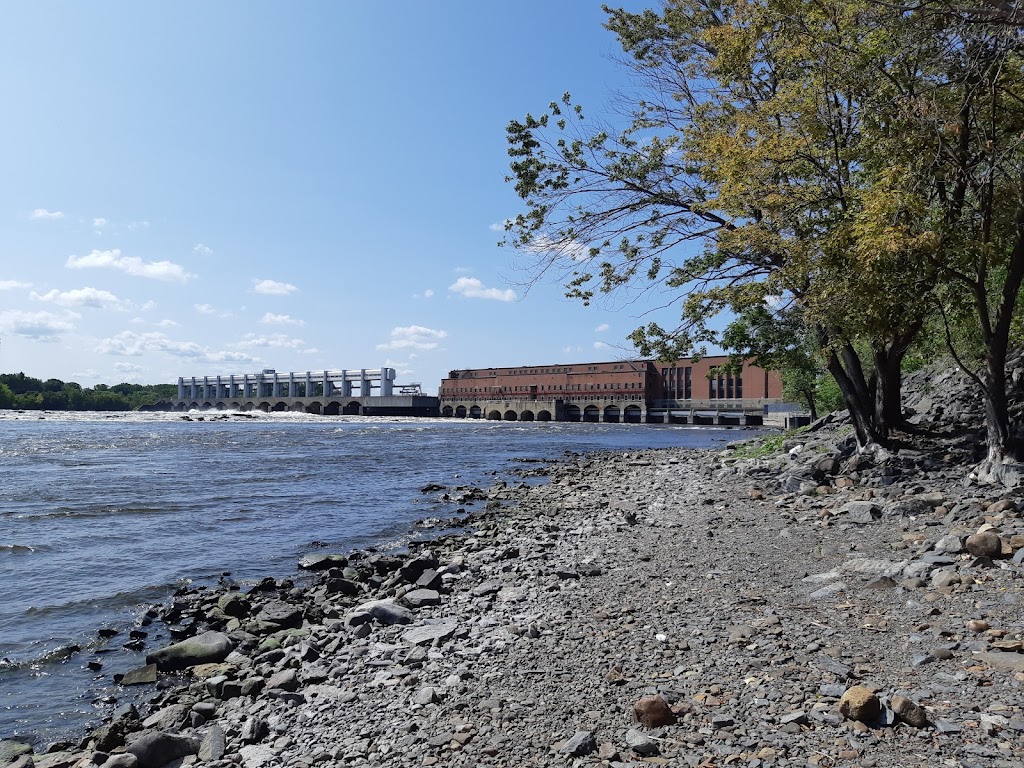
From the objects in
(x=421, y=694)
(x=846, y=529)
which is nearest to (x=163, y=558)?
(x=421, y=694)

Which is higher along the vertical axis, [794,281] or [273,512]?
[794,281]

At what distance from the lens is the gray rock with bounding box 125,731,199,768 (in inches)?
221

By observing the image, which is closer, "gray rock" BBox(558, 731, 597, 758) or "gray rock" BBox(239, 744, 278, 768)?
"gray rock" BBox(558, 731, 597, 758)

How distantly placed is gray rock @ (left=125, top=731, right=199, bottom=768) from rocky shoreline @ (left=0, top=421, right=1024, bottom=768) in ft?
0.05

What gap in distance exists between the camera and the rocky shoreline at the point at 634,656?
4.45 metres

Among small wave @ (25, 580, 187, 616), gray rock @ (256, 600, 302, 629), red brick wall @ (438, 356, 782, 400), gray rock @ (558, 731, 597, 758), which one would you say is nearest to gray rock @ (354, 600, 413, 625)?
gray rock @ (256, 600, 302, 629)

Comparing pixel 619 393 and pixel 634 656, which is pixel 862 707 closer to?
pixel 634 656

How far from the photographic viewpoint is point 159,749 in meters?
5.65

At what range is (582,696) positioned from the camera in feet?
17.3

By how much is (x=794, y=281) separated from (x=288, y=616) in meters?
→ 12.0

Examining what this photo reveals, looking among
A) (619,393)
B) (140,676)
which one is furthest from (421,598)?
(619,393)

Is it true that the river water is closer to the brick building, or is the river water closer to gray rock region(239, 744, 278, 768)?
gray rock region(239, 744, 278, 768)

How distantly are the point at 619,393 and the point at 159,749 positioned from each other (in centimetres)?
12896

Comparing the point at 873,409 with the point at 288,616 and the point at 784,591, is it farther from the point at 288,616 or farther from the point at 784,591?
the point at 288,616
